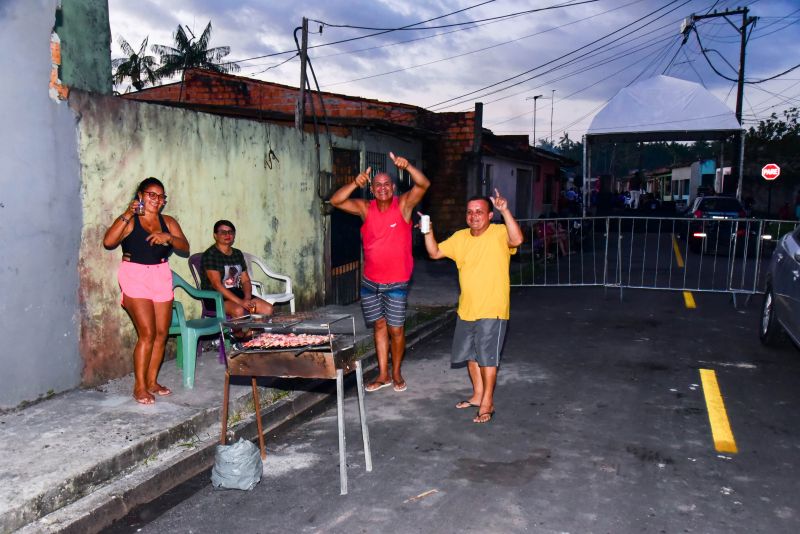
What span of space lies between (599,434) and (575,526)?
63.5 inches

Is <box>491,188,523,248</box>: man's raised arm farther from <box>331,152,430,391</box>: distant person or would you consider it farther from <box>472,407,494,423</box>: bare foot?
<box>472,407,494,423</box>: bare foot

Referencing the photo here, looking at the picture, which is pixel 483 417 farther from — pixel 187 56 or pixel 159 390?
pixel 187 56

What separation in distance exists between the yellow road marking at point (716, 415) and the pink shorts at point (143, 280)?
448 centimetres

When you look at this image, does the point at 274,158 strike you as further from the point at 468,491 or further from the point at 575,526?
the point at 575,526


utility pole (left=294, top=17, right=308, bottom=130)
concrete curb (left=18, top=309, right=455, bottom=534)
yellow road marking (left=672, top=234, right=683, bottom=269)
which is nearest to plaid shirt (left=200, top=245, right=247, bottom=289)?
concrete curb (left=18, top=309, right=455, bottom=534)

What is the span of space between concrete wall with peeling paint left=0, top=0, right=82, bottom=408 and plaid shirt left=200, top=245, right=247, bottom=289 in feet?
4.69

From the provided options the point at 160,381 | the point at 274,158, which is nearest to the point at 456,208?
the point at 274,158

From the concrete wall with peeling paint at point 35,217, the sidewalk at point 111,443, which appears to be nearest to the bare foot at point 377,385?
the sidewalk at point 111,443

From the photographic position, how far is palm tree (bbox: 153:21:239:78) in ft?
126

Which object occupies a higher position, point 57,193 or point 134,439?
point 57,193

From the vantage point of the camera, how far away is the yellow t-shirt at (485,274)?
17.9ft

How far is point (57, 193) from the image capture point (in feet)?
18.3

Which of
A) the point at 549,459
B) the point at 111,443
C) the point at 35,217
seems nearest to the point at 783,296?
the point at 549,459

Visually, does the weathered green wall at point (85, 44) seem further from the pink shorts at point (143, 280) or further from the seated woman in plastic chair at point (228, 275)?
the seated woman in plastic chair at point (228, 275)
